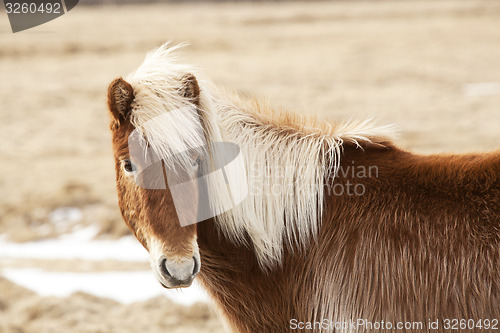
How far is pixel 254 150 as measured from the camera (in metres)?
2.38

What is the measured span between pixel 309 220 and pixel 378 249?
1.08ft

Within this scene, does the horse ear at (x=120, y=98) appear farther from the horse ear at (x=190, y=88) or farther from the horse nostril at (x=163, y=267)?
the horse nostril at (x=163, y=267)

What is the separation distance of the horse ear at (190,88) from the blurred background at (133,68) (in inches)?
14.2

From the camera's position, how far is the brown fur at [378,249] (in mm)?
2186

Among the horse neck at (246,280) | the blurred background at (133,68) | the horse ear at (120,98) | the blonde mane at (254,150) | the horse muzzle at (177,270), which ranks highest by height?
the horse ear at (120,98)

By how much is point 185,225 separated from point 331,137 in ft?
2.73

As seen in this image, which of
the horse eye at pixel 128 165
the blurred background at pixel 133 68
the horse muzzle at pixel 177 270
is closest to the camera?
the horse muzzle at pixel 177 270

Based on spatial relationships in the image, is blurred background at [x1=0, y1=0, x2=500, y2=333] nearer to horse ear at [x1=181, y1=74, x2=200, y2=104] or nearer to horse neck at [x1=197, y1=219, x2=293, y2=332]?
horse ear at [x1=181, y1=74, x2=200, y2=104]

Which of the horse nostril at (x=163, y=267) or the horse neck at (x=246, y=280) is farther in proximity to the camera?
the horse neck at (x=246, y=280)

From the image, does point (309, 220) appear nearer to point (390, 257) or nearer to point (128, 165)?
point (390, 257)

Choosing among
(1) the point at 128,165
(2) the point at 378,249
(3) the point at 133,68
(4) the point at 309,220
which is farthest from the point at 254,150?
(3) the point at 133,68

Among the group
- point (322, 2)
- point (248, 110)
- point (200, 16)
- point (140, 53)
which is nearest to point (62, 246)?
point (248, 110)

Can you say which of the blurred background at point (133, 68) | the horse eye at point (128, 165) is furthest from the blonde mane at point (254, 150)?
the blurred background at point (133, 68)

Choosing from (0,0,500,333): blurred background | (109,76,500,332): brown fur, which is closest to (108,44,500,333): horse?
(109,76,500,332): brown fur
